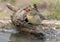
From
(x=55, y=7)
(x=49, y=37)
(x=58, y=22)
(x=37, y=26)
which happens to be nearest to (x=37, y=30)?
(x=37, y=26)

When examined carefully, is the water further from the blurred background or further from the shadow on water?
the blurred background

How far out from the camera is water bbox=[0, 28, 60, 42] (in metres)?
9.93

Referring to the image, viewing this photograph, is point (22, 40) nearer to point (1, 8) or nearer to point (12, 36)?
point (12, 36)

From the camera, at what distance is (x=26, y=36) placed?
10234 millimetres

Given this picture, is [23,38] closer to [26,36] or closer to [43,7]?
[26,36]

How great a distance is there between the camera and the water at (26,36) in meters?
9.93

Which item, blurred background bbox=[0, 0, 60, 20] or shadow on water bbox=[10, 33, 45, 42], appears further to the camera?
blurred background bbox=[0, 0, 60, 20]

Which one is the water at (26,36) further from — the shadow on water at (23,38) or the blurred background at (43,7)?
the blurred background at (43,7)

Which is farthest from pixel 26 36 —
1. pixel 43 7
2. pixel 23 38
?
pixel 43 7

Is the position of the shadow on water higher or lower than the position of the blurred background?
lower

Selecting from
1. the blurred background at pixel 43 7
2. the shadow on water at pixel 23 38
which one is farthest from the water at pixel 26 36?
the blurred background at pixel 43 7

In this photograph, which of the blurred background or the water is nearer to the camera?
the water

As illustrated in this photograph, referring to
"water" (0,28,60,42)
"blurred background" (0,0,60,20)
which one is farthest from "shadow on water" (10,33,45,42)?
"blurred background" (0,0,60,20)

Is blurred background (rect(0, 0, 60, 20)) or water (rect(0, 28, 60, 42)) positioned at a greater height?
blurred background (rect(0, 0, 60, 20))
